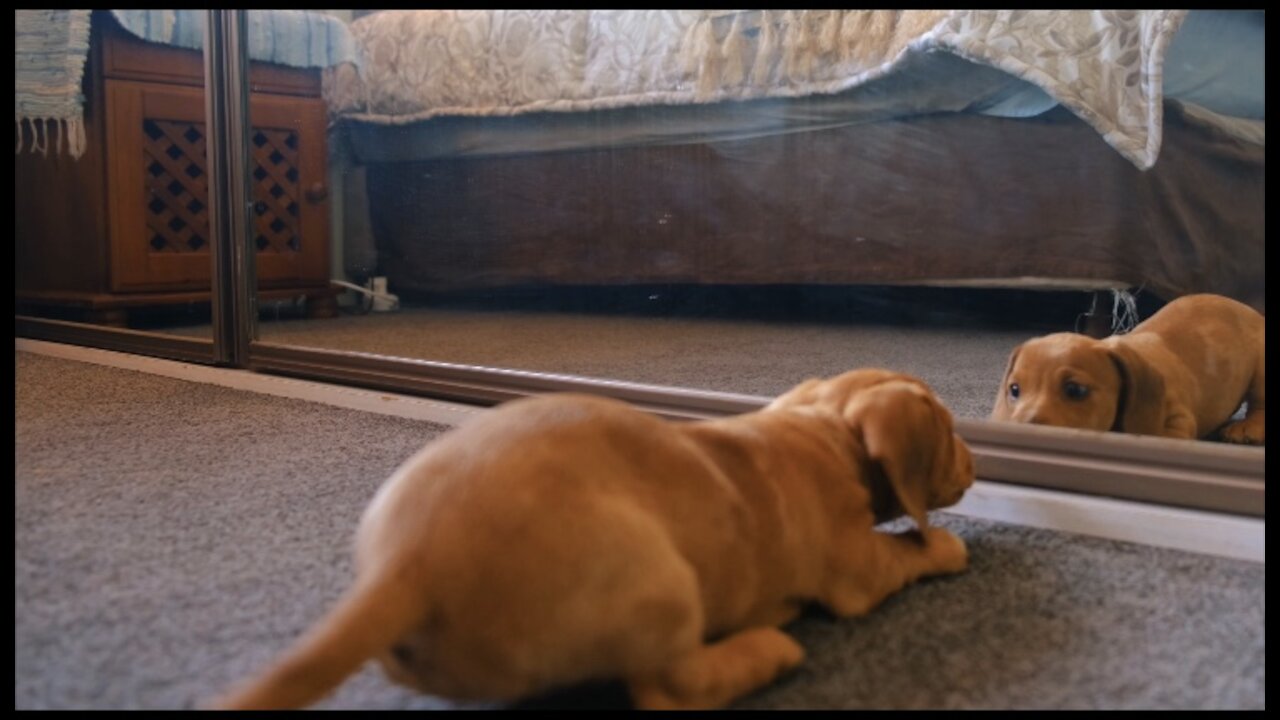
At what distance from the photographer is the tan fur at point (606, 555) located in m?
0.52

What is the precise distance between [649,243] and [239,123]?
799 mm

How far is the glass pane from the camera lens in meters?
2.08

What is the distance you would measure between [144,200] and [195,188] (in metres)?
0.28

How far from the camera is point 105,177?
86.7 inches

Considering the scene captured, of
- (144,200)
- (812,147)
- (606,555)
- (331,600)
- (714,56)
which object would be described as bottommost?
(331,600)

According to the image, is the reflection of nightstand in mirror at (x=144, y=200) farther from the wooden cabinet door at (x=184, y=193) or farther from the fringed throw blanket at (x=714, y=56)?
the fringed throw blanket at (x=714, y=56)

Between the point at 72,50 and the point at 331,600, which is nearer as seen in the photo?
the point at 331,600

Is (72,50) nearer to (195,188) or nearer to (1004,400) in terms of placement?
(195,188)

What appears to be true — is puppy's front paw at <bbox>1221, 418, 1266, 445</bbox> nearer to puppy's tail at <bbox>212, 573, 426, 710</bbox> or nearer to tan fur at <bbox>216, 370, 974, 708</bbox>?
tan fur at <bbox>216, 370, 974, 708</bbox>

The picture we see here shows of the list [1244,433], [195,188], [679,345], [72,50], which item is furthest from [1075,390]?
[72,50]

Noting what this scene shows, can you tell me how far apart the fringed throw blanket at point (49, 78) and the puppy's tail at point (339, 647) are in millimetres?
1989

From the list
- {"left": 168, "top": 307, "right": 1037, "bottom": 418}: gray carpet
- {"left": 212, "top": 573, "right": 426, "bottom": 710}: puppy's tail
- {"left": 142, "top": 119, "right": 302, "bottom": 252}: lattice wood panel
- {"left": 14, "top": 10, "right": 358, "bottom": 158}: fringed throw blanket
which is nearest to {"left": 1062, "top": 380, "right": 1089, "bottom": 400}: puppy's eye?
{"left": 168, "top": 307, "right": 1037, "bottom": 418}: gray carpet

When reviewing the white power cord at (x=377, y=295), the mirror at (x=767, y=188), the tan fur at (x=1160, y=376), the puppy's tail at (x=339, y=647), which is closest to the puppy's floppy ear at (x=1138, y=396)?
the tan fur at (x=1160, y=376)

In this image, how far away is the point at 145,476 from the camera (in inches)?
42.5
